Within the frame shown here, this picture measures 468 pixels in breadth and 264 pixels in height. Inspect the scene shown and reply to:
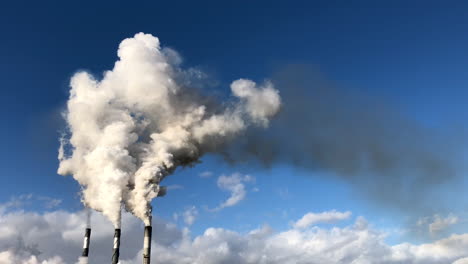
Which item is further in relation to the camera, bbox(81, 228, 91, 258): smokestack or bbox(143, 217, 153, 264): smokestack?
bbox(81, 228, 91, 258): smokestack

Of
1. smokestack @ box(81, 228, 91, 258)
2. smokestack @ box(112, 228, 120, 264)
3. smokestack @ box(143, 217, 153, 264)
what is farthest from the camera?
smokestack @ box(81, 228, 91, 258)

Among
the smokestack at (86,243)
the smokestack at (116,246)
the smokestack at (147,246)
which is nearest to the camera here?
the smokestack at (147,246)

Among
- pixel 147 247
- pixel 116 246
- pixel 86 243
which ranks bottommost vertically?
pixel 147 247

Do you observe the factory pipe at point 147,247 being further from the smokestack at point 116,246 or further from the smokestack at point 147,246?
the smokestack at point 116,246

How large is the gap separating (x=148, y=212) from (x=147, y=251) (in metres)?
6.60

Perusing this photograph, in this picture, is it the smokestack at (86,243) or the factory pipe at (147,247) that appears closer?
the factory pipe at (147,247)

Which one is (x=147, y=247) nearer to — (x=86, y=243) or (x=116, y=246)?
(x=116, y=246)

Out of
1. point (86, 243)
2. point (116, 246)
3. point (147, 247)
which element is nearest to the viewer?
point (147, 247)

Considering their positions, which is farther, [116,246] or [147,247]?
[116,246]

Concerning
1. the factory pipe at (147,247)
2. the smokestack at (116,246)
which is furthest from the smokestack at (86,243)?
the factory pipe at (147,247)

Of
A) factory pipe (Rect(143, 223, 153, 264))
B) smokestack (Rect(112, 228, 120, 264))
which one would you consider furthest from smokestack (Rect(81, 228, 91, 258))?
factory pipe (Rect(143, 223, 153, 264))

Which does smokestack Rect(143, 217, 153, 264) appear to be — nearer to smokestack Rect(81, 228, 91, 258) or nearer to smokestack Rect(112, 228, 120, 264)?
smokestack Rect(112, 228, 120, 264)

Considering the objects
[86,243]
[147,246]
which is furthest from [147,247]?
[86,243]

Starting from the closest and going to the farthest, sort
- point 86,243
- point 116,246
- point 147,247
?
point 147,247 → point 116,246 → point 86,243
